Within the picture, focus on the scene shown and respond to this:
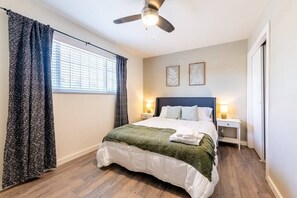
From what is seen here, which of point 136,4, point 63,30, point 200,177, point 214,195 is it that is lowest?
point 214,195

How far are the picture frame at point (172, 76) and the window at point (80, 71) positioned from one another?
1.60m

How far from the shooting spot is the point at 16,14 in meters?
1.80

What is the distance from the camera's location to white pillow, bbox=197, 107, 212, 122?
327cm

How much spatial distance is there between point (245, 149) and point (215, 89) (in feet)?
4.90

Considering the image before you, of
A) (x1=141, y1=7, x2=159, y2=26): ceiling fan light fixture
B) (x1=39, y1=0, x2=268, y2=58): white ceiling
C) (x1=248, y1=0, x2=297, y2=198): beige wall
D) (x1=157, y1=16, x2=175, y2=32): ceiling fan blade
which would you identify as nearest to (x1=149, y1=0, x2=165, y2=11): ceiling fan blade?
(x1=141, y1=7, x2=159, y2=26): ceiling fan light fixture

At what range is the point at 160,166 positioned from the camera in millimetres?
1829

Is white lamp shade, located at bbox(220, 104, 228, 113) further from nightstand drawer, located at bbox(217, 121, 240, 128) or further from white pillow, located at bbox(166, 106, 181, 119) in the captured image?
white pillow, located at bbox(166, 106, 181, 119)

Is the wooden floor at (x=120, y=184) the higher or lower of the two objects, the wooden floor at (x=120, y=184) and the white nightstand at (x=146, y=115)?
the lower

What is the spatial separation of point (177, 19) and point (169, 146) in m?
2.06

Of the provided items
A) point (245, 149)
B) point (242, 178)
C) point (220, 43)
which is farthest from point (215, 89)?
point (242, 178)

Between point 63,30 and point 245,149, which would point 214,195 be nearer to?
point 245,149

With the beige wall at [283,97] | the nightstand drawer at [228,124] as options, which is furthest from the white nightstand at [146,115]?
the beige wall at [283,97]

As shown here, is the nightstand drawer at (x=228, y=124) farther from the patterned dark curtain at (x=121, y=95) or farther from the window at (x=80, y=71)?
the window at (x=80, y=71)

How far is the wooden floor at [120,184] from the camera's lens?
1697mm
